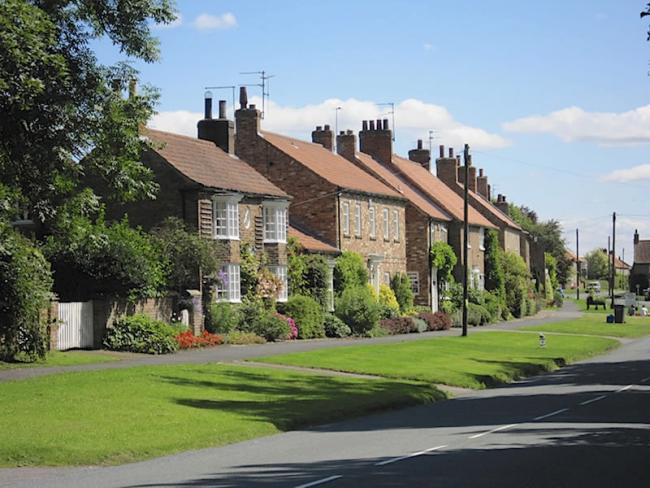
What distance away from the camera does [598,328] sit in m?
69.1

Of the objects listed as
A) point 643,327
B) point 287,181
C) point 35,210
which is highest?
point 287,181

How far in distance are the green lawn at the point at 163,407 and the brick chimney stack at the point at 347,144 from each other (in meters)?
39.3

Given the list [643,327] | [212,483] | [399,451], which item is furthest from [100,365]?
[643,327]

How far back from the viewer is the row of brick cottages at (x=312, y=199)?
44875 millimetres

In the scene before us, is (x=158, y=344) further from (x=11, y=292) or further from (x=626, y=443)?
(x=626, y=443)

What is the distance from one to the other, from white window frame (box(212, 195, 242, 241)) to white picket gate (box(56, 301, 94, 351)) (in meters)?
10.6

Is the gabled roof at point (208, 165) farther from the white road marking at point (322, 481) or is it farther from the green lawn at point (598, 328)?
the white road marking at point (322, 481)

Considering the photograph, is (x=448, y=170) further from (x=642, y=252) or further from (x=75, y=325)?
(x=642, y=252)

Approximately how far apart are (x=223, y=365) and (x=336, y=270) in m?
24.4

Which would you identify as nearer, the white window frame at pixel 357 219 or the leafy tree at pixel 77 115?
the leafy tree at pixel 77 115

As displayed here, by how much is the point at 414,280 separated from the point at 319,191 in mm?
13509

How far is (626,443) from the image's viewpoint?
17.5 metres

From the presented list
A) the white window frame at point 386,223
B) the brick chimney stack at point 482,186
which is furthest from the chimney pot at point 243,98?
the brick chimney stack at point 482,186

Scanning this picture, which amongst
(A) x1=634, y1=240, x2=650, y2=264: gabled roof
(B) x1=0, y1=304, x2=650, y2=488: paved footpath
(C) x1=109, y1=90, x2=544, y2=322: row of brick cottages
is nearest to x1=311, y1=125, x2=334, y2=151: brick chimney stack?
(C) x1=109, y1=90, x2=544, y2=322: row of brick cottages
